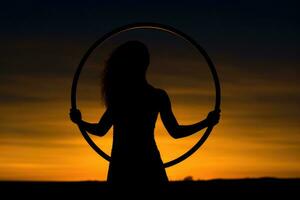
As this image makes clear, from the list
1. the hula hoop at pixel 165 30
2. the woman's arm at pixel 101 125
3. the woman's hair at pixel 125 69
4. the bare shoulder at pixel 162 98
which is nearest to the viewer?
the woman's hair at pixel 125 69

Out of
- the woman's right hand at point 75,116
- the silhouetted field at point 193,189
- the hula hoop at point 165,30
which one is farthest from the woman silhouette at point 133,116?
the silhouetted field at point 193,189

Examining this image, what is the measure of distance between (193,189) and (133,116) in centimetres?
644

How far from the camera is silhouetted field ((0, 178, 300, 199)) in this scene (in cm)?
1591

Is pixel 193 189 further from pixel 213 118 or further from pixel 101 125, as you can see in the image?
pixel 101 125

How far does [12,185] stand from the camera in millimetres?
17188

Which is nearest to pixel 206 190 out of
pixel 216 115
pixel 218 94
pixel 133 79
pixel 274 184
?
pixel 274 184

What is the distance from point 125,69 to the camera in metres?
10.4

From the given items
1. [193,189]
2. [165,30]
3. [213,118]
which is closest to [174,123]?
[213,118]

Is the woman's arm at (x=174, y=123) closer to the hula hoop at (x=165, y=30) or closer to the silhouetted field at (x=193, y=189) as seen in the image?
the hula hoop at (x=165, y=30)

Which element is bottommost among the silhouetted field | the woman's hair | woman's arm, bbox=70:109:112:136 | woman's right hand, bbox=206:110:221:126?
the silhouetted field

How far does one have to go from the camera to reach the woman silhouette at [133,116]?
10.2 meters

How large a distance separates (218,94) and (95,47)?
7.08 ft

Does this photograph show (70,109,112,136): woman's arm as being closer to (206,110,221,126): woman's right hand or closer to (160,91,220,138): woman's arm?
(160,91,220,138): woman's arm

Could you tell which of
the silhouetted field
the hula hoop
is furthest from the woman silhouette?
the silhouetted field
